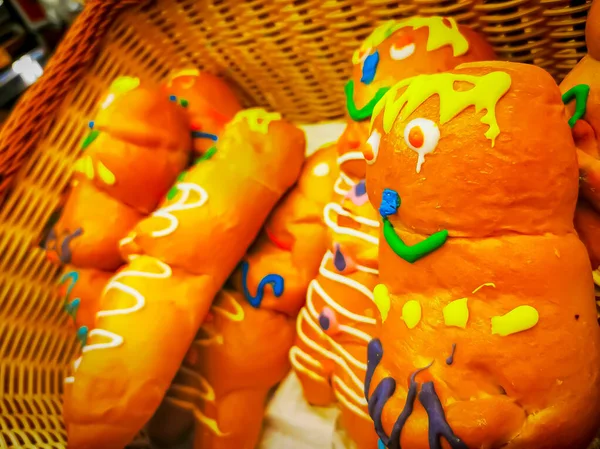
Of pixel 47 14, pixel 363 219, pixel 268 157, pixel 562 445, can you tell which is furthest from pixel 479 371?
pixel 47 14

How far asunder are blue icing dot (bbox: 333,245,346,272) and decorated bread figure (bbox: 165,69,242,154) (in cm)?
32

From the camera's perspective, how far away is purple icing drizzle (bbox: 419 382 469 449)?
432mm

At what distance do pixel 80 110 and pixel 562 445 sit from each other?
879mm

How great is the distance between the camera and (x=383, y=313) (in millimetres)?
517

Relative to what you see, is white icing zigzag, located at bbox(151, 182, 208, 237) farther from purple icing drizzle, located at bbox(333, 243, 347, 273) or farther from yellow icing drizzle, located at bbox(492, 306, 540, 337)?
yellow icing drizzle, located at bbox(492, 306, 540, 337)

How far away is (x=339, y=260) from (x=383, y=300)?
15 centimetres

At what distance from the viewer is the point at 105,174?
785 mm

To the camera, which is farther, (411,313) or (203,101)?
(203,101)

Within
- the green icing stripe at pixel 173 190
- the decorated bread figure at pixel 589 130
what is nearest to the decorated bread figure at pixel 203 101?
the green icing stripe at pixel 173 190

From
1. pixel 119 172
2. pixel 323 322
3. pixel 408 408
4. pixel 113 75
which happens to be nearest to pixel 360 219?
pixel 323 322

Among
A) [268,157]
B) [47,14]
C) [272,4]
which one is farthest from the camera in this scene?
[47,14]

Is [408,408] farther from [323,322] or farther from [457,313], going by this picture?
[323,322]

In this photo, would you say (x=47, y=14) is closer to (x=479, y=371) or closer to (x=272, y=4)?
(x=272, y=4)

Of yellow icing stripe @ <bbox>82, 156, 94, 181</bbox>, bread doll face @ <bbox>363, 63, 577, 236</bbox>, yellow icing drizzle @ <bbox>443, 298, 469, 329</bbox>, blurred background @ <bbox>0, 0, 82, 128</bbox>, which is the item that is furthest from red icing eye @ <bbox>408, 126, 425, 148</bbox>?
blurred background @ <bbox>0, 0, 82, 128</bbox>
